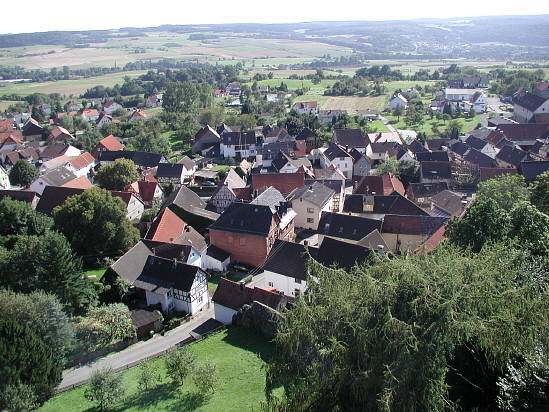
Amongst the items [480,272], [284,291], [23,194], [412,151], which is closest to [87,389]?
[284,291]

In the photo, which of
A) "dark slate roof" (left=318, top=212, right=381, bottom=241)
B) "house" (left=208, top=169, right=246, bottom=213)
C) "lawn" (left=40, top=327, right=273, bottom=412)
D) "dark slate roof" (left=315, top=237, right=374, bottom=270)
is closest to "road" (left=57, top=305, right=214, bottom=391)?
"lawn" (left=40, top=327, right=273, bottom=412)

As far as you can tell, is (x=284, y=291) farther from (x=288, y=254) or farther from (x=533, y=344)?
(x=533, y=344)

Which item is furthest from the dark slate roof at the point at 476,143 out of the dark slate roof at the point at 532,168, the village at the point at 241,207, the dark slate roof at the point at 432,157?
the dark slate roof at the point at 532,168

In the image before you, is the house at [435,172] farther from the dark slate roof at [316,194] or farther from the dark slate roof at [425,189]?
the dark slate roof at [316,194]

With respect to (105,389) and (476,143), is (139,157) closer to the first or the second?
(476,143)

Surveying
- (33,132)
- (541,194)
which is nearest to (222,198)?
(541,194)

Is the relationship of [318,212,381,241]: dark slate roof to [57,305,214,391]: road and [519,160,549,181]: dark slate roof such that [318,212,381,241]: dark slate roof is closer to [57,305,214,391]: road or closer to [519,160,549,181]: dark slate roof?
[57,305,214,391]: road
